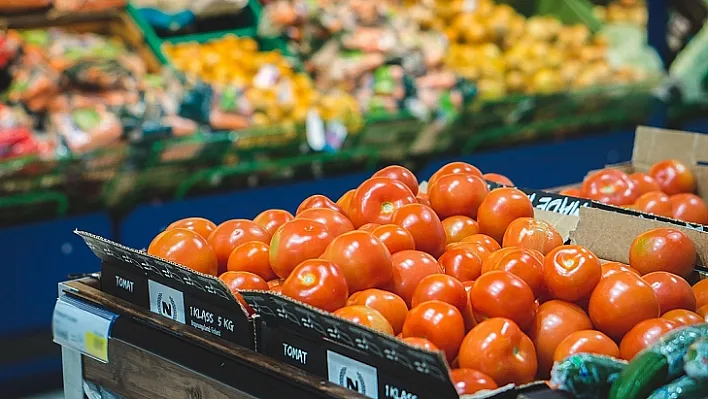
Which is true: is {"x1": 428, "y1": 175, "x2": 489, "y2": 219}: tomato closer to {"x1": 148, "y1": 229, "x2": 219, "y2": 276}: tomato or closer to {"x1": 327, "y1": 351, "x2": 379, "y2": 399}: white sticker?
{"x1": 148, "y1": 229, "x2": 219, "y2": 276}: tomato

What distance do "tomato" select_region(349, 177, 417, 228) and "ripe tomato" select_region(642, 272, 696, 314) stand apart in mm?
540

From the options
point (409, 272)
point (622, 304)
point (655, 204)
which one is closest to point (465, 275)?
point (409, 272)

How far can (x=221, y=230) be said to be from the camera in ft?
6.23

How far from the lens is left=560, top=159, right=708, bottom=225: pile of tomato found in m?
2.31

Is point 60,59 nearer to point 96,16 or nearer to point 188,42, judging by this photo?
point 96,16

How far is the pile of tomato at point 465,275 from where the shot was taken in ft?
4.81

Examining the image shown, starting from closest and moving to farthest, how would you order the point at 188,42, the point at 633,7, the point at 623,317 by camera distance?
the point at 623,317 < the point at 188,42 < the point at 633,7

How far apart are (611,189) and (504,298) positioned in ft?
3.30

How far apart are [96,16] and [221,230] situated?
2.89 meters

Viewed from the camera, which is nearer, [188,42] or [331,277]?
[331,277]

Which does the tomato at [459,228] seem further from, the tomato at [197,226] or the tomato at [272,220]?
the tomato at [197,226]

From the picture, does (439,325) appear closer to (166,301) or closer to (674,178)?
(166,301)

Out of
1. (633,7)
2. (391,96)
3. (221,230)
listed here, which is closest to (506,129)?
(391,96)

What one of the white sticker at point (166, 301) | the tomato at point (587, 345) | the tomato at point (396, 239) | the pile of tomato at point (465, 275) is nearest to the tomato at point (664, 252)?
the pile of tomato at point (465, 275)
